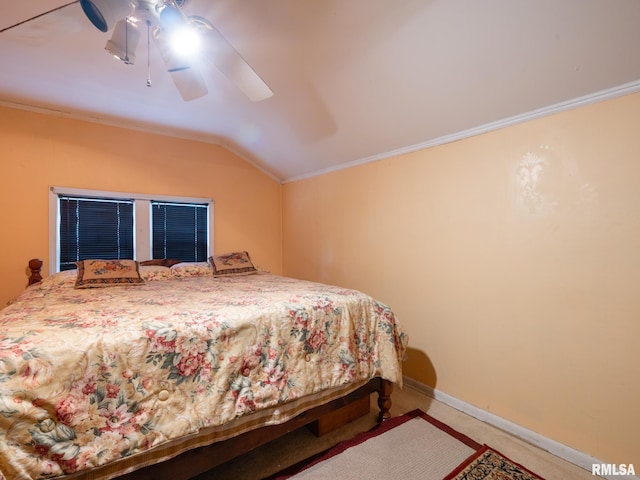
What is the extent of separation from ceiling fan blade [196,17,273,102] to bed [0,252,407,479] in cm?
120

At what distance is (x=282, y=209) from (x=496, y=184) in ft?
8.55

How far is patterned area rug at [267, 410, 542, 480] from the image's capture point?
1.50 m

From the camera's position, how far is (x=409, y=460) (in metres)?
1.61

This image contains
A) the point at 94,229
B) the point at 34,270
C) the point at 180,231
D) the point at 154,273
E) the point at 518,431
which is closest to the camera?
the point at 518,431

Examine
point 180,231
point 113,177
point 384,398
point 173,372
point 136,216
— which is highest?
point 113,177

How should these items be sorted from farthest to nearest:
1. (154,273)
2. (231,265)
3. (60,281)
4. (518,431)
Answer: (231,265), (154,273), (60,281), (518,431)

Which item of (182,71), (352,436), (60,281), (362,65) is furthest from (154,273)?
(362,65)

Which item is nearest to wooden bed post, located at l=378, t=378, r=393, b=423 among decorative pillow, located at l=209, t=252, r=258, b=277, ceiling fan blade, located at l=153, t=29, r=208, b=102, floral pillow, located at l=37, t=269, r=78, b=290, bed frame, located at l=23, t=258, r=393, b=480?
bed frame, located at l=23, t=258, r=393, b=480

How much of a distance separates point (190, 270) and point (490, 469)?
8.65ft

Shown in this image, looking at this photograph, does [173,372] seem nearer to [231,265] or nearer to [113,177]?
[231,265]

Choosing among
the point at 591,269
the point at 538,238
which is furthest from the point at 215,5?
the point at 591,269

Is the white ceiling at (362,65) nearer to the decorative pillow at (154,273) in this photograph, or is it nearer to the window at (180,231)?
the window at (180,231)

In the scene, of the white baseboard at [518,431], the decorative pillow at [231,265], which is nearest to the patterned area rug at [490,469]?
the white baseboard at [518,431]

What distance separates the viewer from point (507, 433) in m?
1.85
